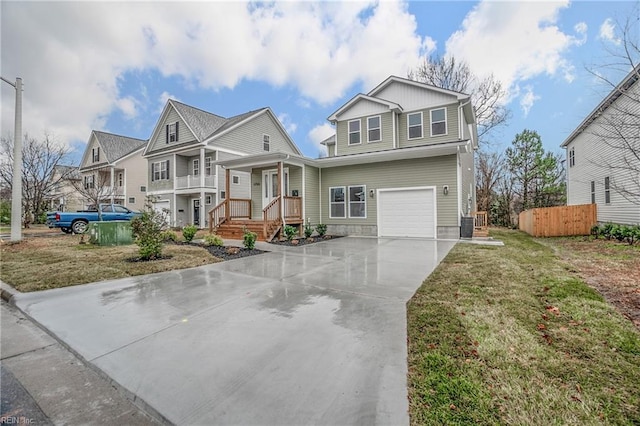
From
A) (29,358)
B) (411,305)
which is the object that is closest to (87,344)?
(29,358)

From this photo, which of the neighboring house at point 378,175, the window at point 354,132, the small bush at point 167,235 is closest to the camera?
the small bush at point 167,235

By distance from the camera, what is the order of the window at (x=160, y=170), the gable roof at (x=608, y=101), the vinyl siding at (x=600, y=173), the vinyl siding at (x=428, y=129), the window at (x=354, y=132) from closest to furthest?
the gable roof at (x=608, y=101), the vinyl siding at (x=600, y=173), the vinyl siding at (x=428, y=129), the window at (x=354, y=132), the window at (x=160, y=170)

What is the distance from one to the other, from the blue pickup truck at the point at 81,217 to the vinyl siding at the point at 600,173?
21.5 m

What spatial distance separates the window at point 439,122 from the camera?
13227 mm

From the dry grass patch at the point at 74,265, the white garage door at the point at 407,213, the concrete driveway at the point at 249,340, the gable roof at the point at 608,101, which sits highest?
the gable roof at the point at 608,101

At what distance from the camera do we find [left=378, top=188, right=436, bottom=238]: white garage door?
468 inches

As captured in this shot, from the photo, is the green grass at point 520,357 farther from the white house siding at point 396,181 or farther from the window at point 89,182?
the window at point 89,182

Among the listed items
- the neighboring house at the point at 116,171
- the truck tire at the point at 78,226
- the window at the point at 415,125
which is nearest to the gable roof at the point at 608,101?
the window at the point at 415,125

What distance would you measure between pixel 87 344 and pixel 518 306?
17.2 ft

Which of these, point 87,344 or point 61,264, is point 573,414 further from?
point 61,264

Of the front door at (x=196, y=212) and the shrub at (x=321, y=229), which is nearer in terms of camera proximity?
the shrub at (x=321, y=229)

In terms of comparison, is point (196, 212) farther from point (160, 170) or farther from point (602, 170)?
point (602, 170)

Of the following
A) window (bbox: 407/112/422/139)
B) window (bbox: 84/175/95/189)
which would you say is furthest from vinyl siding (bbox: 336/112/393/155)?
window (bbox: 84/175/95/189)

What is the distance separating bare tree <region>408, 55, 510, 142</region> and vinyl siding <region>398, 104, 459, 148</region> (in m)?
9.14
